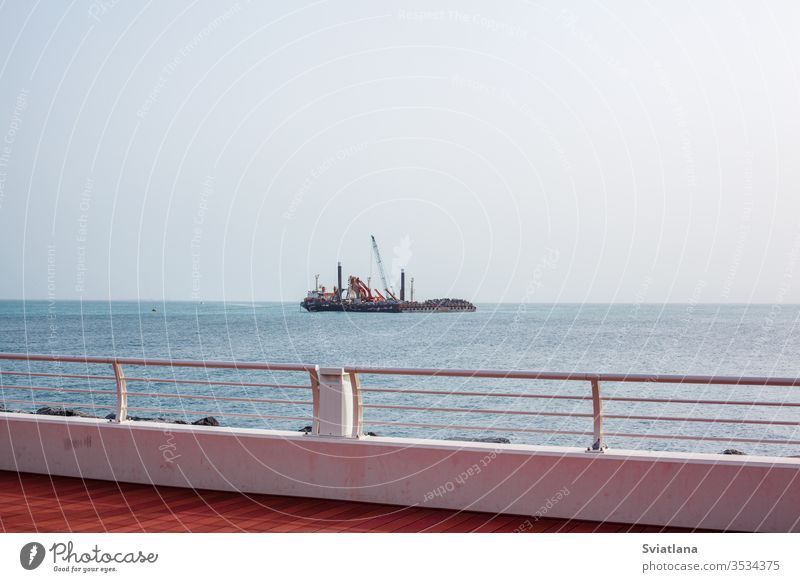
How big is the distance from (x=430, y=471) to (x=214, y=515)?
62.9 inches

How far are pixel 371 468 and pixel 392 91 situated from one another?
5150 mm

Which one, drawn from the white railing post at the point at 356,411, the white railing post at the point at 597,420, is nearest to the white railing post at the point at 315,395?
the white railing post at the point at 356,411

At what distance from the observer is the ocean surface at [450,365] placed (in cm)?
3216

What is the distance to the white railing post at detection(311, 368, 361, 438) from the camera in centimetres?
674

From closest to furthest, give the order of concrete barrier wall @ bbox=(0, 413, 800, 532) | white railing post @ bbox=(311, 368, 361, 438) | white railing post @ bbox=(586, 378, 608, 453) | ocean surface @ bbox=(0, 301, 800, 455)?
1. concrete barrier wall @ bbox=(0, 413, 800, 532)
2. white railing post @ bbox=(586, 378, 608, 453)
3. white railing post @ bbox=(311, 368, 361, 438)
4. ocean surface @ bbox=(0, 301, 800, 455)

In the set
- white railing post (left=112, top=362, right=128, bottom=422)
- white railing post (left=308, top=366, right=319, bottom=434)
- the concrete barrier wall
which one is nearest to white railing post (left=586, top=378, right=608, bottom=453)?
the concrete barrier wall

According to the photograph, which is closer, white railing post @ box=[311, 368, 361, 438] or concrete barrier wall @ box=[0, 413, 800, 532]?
concrete barrier wall @ box=[0, 413, 800, 532]

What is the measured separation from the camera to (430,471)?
6305 millimetres

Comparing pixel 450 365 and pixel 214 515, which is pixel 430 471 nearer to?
pixel 214 515

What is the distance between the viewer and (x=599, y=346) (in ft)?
227

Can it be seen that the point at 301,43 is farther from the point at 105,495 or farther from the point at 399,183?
the point at 105,495

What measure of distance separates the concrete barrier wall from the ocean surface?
6.52 meters

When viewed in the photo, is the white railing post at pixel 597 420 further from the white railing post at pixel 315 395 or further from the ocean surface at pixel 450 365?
the ocean surface at pixel 450 365

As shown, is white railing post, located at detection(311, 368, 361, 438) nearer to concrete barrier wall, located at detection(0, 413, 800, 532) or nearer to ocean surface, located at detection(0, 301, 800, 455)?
concrete barrier wall, located at detection(0, 413, 800, 532)
